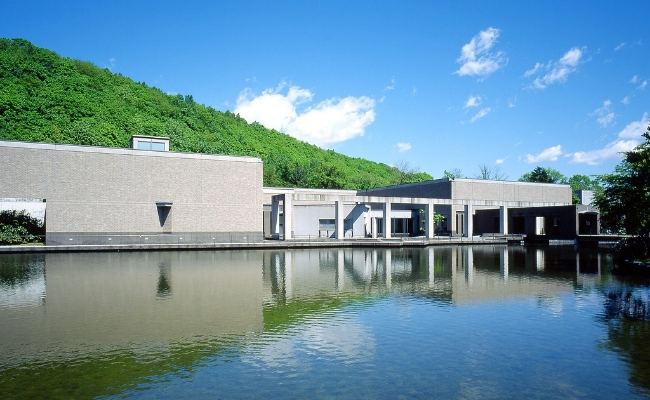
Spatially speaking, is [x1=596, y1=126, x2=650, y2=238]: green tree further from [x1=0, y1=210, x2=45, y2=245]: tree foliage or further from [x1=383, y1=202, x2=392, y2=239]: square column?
A: [x1=0, y1=210, x2=45, y2=245]: tree foliage

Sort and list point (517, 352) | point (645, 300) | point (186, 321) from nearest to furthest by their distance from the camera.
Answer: point (517, 352) → point (186, 321) → point (645, 300)

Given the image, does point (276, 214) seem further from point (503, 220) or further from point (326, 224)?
point (503, 220)

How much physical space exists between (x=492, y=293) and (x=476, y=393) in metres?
10.6

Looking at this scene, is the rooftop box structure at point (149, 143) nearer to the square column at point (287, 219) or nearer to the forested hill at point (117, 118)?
the square column at point (287, 219)

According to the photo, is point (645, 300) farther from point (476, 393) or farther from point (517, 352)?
point (476, 393)

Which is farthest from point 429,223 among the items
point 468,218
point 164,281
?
point 164,281

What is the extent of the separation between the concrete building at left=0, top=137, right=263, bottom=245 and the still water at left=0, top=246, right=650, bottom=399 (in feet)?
70.2

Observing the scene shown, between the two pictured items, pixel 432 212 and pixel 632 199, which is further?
pixel 432 212

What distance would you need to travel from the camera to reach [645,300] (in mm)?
17078

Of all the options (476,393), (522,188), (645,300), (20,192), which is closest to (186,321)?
(476,393)

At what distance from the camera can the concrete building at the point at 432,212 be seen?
53.2 m

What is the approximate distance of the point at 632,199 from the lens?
29719mm

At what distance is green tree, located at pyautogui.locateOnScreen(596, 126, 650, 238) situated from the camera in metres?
29.1

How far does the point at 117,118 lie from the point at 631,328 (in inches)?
3258
